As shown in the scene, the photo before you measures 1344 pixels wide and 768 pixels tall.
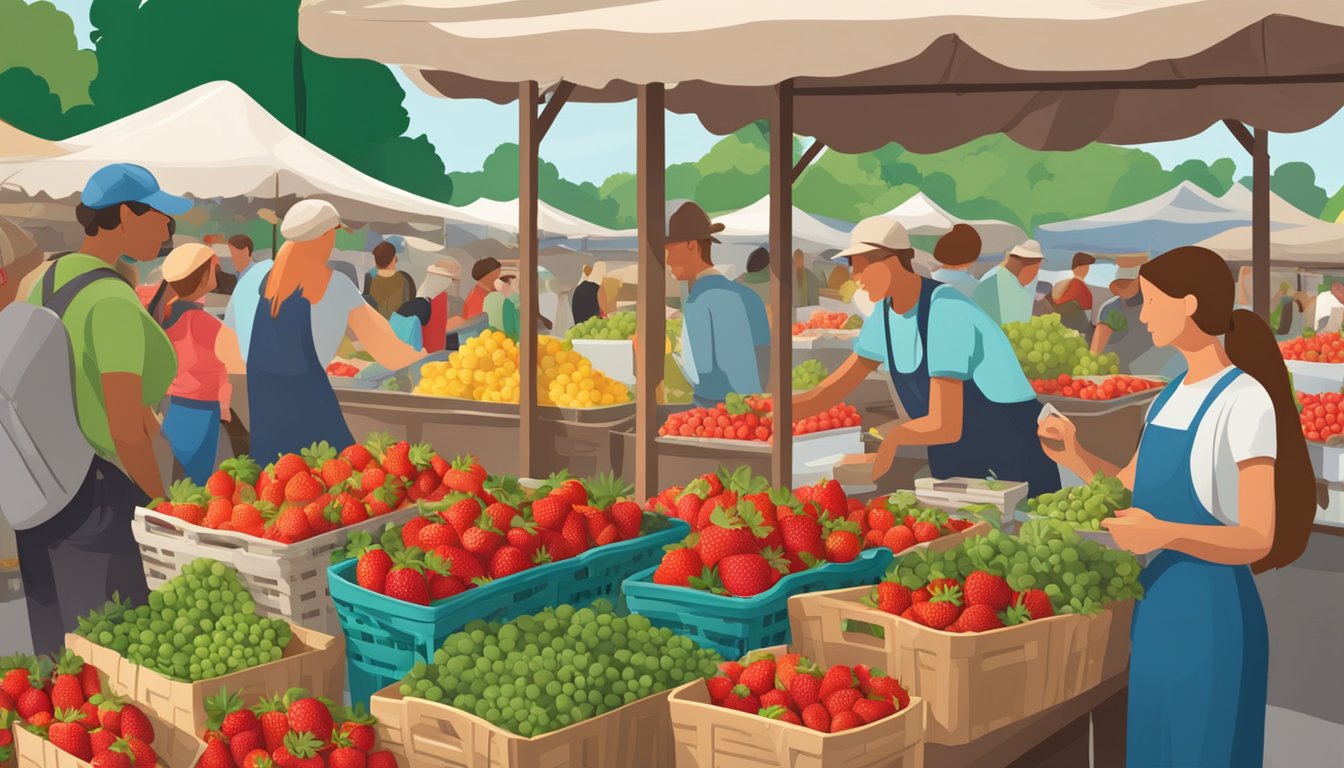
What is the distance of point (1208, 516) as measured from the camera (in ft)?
10.6

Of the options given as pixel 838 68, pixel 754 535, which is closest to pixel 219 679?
pixel 754 535

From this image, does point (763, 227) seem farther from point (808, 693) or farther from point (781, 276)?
point (808, 693)

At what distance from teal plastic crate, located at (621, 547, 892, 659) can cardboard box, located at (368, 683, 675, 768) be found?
0.35 meters

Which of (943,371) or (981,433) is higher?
(943,371)

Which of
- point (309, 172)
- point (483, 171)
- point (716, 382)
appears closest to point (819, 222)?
point (309, 172)

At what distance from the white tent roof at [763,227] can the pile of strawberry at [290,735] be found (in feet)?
50.7

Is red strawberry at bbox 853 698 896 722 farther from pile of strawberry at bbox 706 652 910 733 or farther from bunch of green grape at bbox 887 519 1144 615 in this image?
bunch of green grape at bbox 887 519 1144 615

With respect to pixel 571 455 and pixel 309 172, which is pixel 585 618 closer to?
pixel 571 455

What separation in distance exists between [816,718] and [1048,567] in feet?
3.21

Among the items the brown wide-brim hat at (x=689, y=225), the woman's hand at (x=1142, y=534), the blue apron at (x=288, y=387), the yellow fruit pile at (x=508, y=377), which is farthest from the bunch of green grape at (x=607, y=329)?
the woman's hand at (x=1142, y=534)

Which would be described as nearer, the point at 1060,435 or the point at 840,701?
the point at 840,701

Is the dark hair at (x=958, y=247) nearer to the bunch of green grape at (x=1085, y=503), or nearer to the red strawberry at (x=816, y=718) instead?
the bunch of green grape at (x=1085, y=503)

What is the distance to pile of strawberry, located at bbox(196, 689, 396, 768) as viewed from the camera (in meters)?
2.91

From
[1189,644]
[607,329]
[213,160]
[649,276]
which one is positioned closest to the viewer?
[1189,644]
